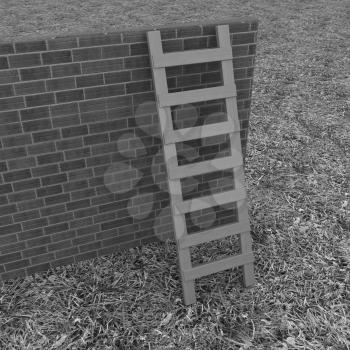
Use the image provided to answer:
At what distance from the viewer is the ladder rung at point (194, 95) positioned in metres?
3.17

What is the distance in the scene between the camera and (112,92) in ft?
10.8

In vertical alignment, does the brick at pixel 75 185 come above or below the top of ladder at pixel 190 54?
below

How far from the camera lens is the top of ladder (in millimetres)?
3117

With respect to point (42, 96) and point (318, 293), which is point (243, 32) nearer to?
point (42, 96)

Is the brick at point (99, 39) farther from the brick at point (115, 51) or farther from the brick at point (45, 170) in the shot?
the brick at point (45, 170)

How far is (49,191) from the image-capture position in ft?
11.5

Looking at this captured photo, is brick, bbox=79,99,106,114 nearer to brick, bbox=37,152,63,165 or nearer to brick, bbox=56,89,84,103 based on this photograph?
brick, bbox=56,89,84,103

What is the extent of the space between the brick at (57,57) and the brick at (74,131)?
54 centimetres

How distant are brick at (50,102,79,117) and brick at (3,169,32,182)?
544 millimetres

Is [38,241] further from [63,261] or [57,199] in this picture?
[57,199]

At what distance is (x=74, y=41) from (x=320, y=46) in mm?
9034

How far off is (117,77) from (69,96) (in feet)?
1.35

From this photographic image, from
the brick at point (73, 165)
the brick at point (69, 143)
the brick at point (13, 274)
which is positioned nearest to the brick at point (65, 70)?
the brick at point (69, 143)

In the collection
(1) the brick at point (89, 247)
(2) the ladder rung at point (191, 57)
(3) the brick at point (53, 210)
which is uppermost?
(2) the ladder rung at point (191, 57)
